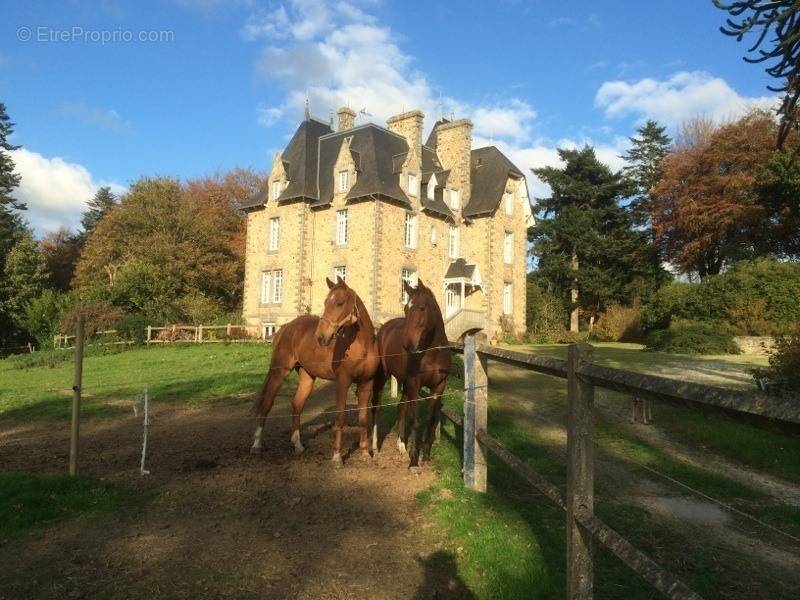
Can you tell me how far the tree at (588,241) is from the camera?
136 ft

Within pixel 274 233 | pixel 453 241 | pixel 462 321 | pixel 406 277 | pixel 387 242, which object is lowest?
pixel 462 321

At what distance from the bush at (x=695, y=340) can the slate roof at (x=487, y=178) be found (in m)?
14.3

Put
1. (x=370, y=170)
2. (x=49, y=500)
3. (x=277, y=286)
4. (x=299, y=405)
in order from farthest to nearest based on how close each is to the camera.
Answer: (x=277, y=286) < (x=370, y=170) < (x=299, y=405) < (x=49, y=500)

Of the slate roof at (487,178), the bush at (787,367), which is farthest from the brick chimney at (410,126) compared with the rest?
the bush at (787,367)

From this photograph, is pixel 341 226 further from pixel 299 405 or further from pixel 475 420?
pixel 475 420

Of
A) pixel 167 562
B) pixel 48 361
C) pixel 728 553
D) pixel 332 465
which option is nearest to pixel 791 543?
pixel 728 553

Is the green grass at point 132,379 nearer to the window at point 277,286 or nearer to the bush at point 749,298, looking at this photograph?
the window at point 277,286

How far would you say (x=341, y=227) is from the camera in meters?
32.9

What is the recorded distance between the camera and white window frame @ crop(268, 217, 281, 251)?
1380 inches

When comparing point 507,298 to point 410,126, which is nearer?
point 410,126

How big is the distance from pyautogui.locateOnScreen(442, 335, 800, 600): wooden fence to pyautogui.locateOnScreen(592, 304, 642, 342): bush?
31.9 metres

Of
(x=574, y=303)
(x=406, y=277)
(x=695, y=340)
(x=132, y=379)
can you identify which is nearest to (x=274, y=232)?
(x=406, y=277)

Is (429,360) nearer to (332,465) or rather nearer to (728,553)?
(332,465)

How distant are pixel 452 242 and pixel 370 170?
292 inches
